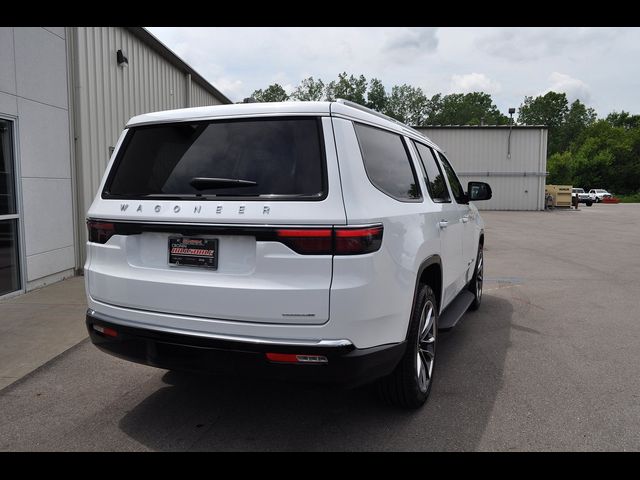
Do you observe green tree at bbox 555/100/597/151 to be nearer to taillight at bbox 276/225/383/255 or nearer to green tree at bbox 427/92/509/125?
green tree at bbox 427/92/509/125

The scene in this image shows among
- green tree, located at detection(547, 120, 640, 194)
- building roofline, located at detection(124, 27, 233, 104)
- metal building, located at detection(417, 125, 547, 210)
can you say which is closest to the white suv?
building roofline, located at detection(124, 27, 233, 104)

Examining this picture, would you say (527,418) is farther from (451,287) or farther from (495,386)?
(451,287)

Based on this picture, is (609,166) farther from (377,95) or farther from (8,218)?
(8,218)

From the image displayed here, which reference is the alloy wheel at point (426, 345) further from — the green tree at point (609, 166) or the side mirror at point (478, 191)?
the green tree at point (609, 166)

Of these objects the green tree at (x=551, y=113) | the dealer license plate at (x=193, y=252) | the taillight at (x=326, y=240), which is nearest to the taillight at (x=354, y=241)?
the taillight at (x=326, y=240)

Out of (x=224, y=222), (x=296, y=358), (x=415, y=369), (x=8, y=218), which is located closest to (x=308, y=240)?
(x=224, y=222)

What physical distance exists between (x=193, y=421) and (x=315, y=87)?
87091 millimetres

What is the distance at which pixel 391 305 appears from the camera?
2.80 meters

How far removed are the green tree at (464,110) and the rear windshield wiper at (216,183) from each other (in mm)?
103443

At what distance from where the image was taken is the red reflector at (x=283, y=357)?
2.59 meters

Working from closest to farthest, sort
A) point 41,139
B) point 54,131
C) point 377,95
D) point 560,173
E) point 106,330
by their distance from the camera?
point 106,330 < point 41,139 < point 54,131 < point 560,173 < point 377,95

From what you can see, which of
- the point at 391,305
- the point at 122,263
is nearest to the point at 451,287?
the point at 391,305

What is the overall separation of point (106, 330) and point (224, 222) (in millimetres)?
1071

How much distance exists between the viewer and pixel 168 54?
37.4ft
